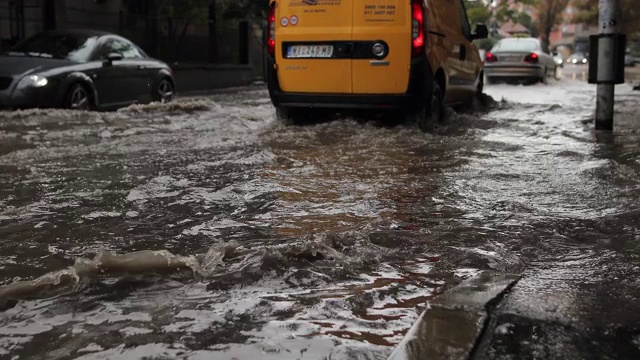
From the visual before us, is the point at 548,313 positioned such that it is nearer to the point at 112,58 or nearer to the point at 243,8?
the point at 112,58

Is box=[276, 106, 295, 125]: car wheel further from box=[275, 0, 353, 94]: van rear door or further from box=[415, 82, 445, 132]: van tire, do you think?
box=[415, 82, 445, 132]: van tire

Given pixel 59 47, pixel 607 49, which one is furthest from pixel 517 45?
pixel 59 47

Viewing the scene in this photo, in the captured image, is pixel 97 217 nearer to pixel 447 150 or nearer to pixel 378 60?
pixel 447 150

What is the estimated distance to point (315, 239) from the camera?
361 centimetres

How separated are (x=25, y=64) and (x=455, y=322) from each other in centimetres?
897

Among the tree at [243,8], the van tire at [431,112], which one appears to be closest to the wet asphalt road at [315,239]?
the van tire at [431,112]

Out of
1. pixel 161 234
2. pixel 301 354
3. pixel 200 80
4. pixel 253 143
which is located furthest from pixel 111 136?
pixel 200 80

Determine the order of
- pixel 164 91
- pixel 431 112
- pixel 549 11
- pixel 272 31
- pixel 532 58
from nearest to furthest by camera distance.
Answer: pixel 431 112 → pixel 272 31 → pixel 164 91 → pixel 532 58 → pixel 549 11

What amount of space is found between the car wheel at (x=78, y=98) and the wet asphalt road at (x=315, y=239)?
8.39 ft

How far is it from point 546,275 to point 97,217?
2577mm

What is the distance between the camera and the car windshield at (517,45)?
2152cm

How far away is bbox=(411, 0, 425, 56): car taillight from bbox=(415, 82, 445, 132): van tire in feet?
1.99

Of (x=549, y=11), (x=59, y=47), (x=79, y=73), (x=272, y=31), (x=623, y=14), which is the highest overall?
A: (x=549, y=11)

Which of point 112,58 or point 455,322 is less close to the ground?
point 112,58
